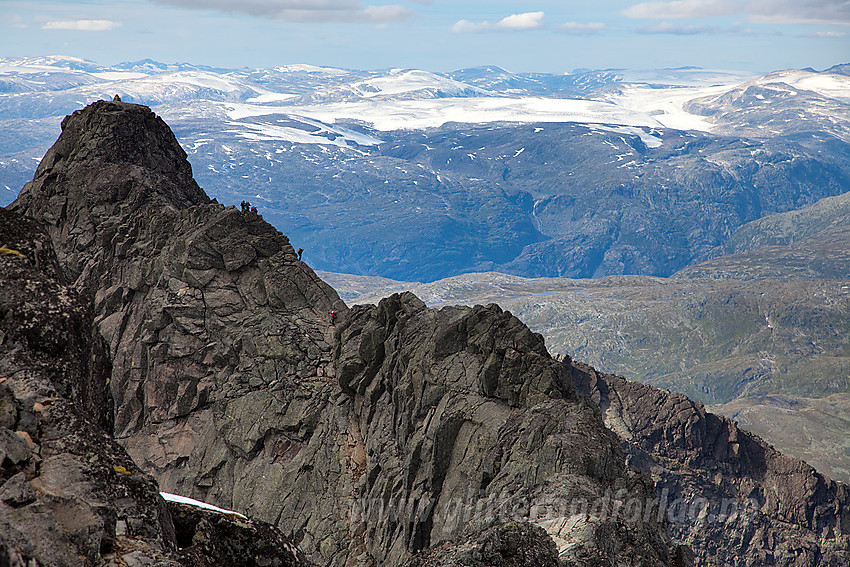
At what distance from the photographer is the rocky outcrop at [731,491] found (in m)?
119

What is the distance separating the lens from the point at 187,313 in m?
65.2

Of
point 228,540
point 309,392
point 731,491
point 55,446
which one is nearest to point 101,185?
point 309,392

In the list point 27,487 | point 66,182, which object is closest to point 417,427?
point 27,487

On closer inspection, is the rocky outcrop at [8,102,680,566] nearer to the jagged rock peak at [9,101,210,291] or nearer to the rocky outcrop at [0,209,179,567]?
the jagged rock peak at [9,101,210,291]

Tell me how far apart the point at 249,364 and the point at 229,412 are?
179 inches

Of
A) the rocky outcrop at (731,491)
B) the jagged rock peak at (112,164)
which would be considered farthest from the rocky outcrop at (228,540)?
the rocky outcrop at (731,491)

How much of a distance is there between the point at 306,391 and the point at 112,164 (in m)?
37.2

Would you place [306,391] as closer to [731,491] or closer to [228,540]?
[228,540]

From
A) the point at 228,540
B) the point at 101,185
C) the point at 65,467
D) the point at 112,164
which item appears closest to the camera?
the point at 65,467

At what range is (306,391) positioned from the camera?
6000 centimetres

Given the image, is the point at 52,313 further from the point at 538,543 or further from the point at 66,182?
the point at 66,182

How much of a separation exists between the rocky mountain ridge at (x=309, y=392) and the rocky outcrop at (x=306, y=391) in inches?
6.3

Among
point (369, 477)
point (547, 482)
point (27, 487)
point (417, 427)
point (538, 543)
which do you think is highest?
point (27, 487)

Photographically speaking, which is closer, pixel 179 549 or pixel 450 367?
pixel 179 549
